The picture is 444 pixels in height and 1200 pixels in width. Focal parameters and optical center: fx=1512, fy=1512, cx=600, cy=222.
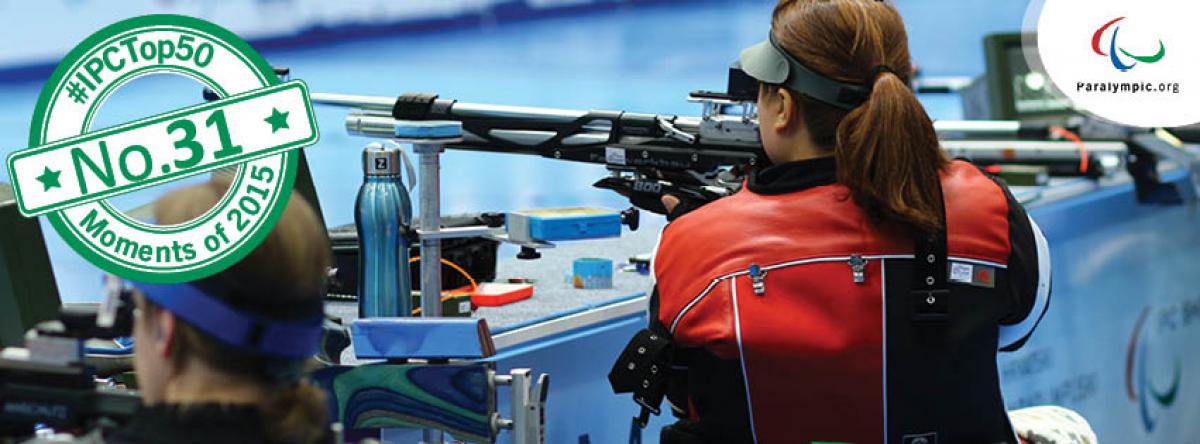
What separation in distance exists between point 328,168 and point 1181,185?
9.62ft

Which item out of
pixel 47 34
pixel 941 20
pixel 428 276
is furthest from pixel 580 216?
pixel 941 20

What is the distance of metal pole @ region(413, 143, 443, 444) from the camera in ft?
7.55

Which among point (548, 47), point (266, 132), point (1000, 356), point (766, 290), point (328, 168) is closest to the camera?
point (266, 132)

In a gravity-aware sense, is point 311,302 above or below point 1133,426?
above

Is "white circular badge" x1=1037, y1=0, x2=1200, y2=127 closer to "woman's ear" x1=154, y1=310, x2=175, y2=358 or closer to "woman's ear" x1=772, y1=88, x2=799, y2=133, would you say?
"woman's ear" x1=772, y1=88, x2=799, y2=133

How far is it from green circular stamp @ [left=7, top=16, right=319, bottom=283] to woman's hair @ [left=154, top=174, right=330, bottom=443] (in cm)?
31

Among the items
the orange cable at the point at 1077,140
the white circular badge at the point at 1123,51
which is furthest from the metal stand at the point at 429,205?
the orange cable at the point at 1077,140

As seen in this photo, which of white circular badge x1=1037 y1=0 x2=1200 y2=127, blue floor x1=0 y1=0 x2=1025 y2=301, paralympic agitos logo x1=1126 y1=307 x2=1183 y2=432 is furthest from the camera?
paralympic agitos logo x1=1126 y1=307 x2=1183 y2=432

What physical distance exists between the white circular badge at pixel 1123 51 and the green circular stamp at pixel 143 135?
3168 mm

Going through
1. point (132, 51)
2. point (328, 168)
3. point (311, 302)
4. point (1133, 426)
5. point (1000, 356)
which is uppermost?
point (132, 51)

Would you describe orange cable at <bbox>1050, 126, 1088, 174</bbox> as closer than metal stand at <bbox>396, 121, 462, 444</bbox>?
No

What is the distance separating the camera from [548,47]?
20.1 feet

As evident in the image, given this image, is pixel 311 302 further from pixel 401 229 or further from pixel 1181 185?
pixel 1181 185

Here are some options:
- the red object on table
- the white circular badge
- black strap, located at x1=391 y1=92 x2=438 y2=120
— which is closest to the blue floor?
black strap, located at x1=391 y1=92 x2=438 y2=120
